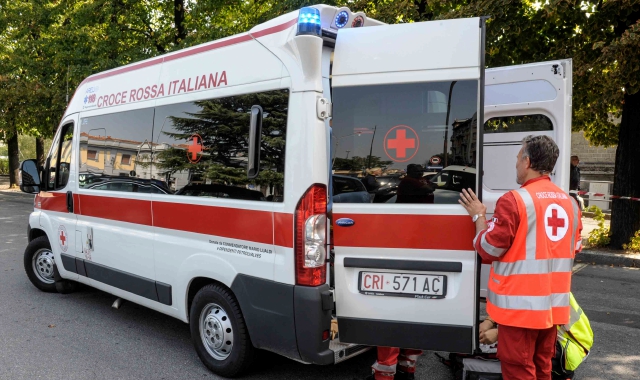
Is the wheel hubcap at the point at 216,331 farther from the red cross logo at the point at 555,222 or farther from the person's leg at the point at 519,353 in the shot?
the red cross logo at the point at 555,222

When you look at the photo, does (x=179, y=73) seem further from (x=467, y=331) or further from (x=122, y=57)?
(x=122, y=57)

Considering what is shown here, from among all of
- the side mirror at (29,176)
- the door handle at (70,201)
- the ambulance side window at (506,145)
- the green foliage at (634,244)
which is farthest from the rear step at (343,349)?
the green foliage at (634,244)

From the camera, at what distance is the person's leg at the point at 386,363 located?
343 centimetres

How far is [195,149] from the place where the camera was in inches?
153

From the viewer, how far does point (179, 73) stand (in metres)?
4.10

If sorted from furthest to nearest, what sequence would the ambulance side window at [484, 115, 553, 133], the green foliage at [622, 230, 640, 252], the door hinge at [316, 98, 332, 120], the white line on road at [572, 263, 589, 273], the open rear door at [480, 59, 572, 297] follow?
the green foliage at [622, 230, 640, 252] < the white line on road at [572, 263, 589, 273] < the ambulance side window at [484, 115, 553, 133] < the open rear door at [480, 59, 572, 297] < the door hinge at [316, 98, 332, 120]

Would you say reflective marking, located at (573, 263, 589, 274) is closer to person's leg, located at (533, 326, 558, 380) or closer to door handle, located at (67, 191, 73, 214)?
person's leg, located at (533, 326, 558, 380)

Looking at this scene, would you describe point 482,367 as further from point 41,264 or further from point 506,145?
point 41,264

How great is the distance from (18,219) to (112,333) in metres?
9.81

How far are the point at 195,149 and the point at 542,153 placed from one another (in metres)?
2.46

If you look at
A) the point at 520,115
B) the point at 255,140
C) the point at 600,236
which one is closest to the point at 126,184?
the point at 255,140

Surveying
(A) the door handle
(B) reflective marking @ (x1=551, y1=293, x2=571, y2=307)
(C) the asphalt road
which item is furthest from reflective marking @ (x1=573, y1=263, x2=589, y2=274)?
(A) the door handle

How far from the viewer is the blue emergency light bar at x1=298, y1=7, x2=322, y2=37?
10.1 feet

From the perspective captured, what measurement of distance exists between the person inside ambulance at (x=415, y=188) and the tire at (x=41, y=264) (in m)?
4.78
